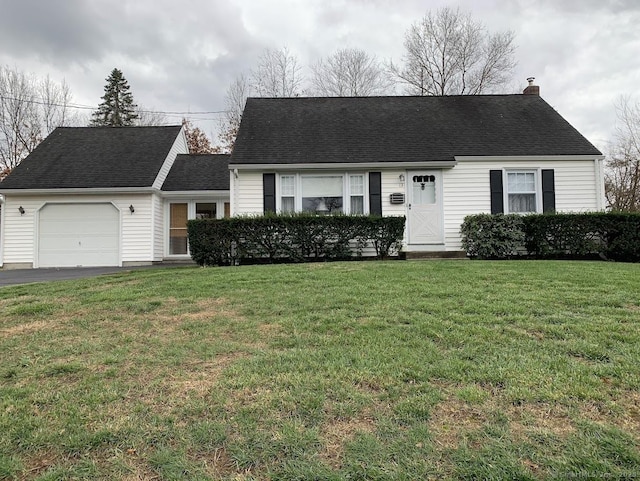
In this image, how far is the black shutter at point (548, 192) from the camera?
11.4 metres

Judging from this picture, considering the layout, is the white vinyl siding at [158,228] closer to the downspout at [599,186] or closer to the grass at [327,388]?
the grass at [327,388]

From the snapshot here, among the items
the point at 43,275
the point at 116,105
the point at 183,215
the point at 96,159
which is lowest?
the point at 43,275

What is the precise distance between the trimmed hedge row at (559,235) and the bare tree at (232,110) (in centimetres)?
1916

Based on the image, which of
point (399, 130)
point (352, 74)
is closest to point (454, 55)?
point (352, 74)

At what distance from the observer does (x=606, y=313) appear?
4.09m

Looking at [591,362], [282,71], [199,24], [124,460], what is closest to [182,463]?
[124,460]

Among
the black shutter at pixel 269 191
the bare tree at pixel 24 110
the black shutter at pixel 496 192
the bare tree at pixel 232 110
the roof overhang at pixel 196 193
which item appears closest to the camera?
the black shutter at pixel 269 191

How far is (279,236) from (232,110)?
18454mm

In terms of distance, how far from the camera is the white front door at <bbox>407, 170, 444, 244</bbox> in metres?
11.3

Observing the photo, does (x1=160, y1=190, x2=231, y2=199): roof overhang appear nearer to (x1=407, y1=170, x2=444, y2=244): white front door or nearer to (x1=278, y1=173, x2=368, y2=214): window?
(x1=278, y1=173, x2=368, y2=214): window

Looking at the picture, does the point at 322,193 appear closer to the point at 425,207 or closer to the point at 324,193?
the point at 324,193

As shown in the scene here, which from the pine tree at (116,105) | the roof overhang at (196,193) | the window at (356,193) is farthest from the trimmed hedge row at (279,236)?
the pine tree at (116,105)

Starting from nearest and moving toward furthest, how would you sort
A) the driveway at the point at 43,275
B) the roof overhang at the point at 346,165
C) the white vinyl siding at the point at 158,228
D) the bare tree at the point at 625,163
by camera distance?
the driveway at the point at 43,275 → the roof overhang at the point at 346,165 → the white vinyl siding at the point at 158,228 → the bare tree at the point at 625,163

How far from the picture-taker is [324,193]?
37.4ft
